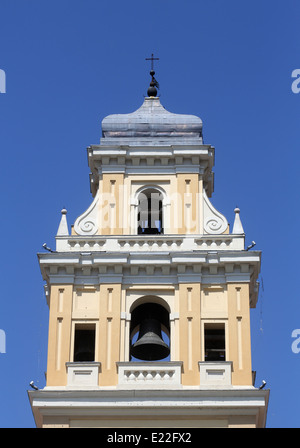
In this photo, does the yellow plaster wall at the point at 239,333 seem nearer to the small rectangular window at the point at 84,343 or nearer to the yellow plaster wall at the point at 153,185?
the yellow plaster wall at the point at 153,185

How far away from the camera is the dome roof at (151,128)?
48344 millimetres

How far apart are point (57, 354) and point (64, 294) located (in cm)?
184

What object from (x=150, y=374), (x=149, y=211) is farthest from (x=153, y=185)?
(x=150, y=374)

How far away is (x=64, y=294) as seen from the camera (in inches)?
1784

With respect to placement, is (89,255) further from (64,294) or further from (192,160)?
(192,160)

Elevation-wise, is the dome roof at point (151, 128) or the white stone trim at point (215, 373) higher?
the dome roof at point (151, 128)

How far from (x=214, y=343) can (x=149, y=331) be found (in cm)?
185

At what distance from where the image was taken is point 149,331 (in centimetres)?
4544

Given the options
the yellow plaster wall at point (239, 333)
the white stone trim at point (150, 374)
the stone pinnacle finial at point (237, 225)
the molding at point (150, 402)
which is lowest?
the molding at point (150, 402)

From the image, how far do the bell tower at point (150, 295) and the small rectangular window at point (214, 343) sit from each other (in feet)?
0.09

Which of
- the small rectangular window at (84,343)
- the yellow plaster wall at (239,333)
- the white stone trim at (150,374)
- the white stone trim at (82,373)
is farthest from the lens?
the small rectangular window at (84,343)

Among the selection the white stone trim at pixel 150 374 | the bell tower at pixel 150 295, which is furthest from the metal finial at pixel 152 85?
the white stone trim at pixel 150 374
